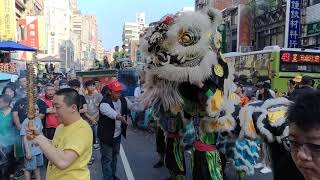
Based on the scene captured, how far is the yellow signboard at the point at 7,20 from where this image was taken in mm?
24781

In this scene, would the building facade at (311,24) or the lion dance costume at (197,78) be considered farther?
the building facade at (311,24)

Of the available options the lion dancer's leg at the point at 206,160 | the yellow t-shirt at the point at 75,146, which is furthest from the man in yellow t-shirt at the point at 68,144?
the lion dancer's leg at the point at 206,160

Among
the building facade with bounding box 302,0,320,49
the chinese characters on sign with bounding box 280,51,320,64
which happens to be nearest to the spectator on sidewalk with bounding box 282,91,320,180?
the chinese characters on sign with bounding box 280,51,320,64

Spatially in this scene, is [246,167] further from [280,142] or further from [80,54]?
[80,54]

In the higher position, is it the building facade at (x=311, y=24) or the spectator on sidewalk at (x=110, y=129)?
the building facade at (x=311, y=24)

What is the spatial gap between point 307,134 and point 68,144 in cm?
231

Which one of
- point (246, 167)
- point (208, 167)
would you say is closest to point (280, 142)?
point (208, 167)

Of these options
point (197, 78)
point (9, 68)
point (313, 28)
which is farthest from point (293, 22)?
point (197, 78)

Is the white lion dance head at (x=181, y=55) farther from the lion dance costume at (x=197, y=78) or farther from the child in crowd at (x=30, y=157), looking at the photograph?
the child in crowd at (x=30, y=157)

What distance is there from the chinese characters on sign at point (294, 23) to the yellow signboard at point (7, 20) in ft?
52.4

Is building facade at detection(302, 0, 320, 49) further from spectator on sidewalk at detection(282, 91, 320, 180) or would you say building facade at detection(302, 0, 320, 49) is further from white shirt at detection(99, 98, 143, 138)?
spectator on sidewalk at detection(282, 91, 320, 180)

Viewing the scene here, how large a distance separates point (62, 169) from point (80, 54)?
12640 cm

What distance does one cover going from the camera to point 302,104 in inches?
66.8

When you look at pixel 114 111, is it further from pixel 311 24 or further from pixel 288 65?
pixel 311 24
